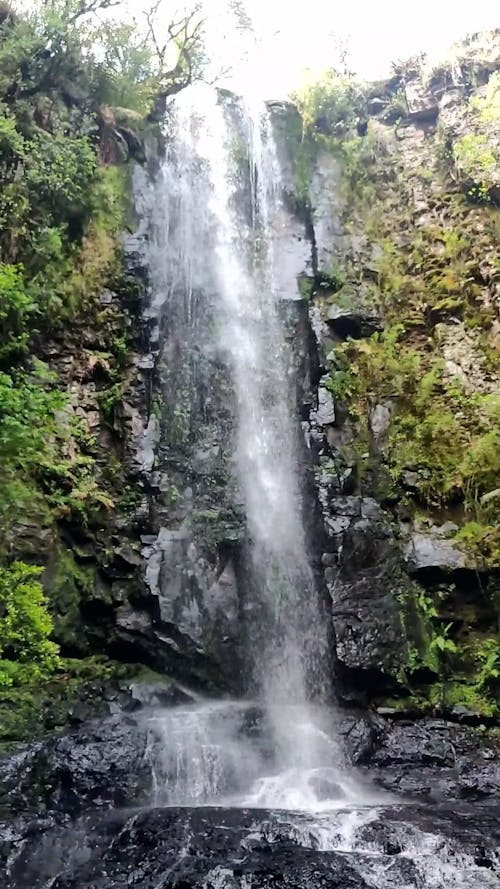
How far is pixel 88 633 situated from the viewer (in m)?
8.47

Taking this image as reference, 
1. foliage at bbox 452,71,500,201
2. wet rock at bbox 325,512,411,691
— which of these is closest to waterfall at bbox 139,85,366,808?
wet rock at bbox 325,512,411,691

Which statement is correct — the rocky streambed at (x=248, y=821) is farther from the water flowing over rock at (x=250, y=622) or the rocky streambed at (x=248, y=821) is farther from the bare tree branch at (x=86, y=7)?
the bare tree branch at (x=86, y=7)

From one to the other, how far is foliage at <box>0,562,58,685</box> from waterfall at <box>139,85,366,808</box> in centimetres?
150

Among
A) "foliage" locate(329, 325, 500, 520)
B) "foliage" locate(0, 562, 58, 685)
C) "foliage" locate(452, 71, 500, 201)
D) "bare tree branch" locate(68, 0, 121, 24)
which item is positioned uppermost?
"bare tree branch" locate(68, 0, 121, 24)

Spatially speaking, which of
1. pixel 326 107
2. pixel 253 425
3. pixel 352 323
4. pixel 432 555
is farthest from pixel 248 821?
pixel 326 107

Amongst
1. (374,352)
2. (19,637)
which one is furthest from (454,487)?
(19,637)

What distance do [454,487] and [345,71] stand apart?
36.2ft

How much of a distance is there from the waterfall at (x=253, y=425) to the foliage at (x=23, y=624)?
1.50 meters

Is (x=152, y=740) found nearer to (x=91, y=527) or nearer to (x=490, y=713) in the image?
(x=91, y=527)

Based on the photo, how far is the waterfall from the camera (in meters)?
7.14

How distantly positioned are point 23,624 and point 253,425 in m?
5.43

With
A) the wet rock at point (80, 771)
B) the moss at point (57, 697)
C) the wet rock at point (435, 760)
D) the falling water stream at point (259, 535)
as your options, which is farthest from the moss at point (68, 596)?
the wet rock at point (435, 760)

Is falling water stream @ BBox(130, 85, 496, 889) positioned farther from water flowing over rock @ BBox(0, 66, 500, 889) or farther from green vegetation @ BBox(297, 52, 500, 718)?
green vegetation @ BBox(297, 52, 500, 718)

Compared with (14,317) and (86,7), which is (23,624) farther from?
(86,7)
